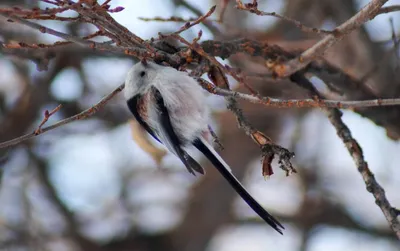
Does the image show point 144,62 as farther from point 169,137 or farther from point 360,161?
point 360,161

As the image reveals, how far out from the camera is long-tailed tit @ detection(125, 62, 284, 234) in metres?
2.52

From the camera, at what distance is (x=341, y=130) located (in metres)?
2.60

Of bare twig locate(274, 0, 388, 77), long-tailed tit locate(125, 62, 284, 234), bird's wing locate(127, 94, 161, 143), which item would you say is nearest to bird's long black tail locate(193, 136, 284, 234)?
long-tailed tit locate(125, 62, 284, 234)

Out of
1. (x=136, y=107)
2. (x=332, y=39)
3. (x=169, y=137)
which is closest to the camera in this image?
(x=332, y=39)

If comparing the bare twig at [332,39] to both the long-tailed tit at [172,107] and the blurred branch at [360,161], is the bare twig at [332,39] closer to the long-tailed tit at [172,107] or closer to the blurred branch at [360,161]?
the blurred branch at [360,161]

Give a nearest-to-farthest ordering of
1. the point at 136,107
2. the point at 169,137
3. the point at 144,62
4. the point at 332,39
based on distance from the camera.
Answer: the point at 332,39
the point at 144,62
the point at 169,137
the point at 136,107

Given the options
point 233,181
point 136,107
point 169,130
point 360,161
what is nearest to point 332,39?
point 360,161

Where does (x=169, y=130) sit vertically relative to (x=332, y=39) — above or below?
below

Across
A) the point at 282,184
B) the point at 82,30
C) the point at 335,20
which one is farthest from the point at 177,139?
the point at 282,184

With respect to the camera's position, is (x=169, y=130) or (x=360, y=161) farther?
(x=169, y=130)

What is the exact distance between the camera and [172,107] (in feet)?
8.48

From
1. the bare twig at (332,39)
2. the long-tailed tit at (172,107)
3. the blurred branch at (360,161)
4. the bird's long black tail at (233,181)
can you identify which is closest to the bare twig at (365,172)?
the blurred branch at (360,161)

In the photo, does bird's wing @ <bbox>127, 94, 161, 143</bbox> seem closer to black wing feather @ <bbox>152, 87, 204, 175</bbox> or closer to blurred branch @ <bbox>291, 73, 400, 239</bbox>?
black wing feather @ <bbox>152, 87, 204, 175</bbox>

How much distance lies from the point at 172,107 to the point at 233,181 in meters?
0.45
